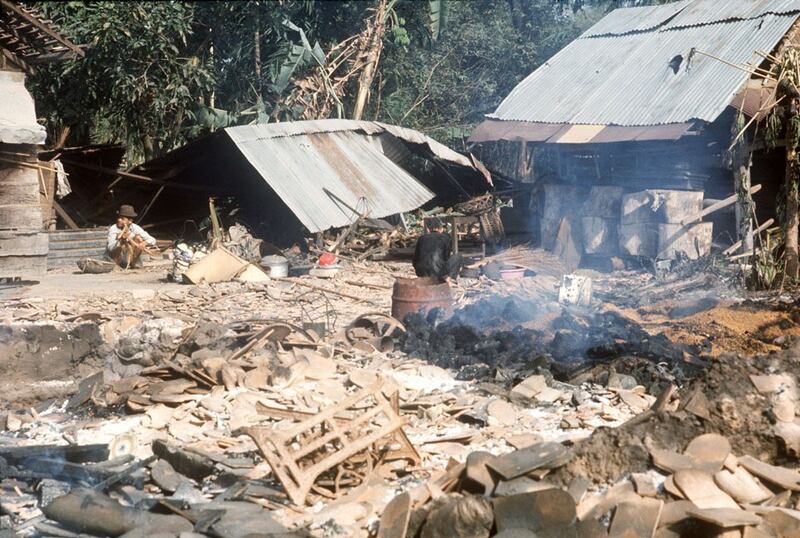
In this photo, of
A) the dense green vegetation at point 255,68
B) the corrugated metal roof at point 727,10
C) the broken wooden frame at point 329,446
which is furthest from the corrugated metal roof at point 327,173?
the broken wooden frame at point 329,446

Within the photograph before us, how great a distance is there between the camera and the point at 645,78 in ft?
58.0

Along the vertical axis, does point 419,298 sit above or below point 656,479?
above

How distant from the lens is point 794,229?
1288 cm

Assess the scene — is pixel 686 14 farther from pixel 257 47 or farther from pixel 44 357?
pixel 44 357

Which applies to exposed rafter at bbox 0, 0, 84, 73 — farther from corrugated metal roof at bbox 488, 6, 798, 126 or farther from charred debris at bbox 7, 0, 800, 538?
corrugated metal roof at bbox 488, 6, 798, 126

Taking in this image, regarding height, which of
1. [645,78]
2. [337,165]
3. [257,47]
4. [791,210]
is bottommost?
[791,210]

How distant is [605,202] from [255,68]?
971 centimetres

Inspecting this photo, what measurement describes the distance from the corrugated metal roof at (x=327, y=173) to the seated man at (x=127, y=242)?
2.45 metres

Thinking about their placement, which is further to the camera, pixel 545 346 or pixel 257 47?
pixel 257 47

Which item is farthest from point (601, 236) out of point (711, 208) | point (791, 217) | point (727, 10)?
point (727, 10)

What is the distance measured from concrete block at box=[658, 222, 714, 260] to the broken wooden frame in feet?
33.0

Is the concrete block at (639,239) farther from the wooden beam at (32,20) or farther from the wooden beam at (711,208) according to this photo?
the wooden beam at (32,20)

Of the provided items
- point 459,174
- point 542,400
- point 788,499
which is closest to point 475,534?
point 788,499

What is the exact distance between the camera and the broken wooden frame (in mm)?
5668
